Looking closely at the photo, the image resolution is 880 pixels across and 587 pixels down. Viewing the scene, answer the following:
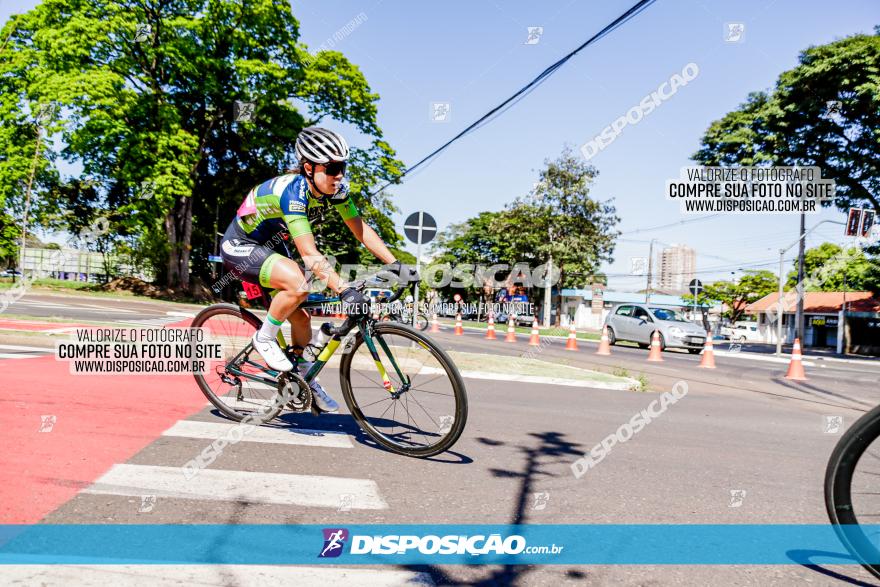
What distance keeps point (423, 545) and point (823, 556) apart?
5.73 ft

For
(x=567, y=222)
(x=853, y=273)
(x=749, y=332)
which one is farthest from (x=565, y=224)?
(x=749, y=332)

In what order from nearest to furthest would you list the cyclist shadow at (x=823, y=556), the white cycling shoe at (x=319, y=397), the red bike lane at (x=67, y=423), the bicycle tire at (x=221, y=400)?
the cyclist shadow at (x=823, y=556), the red bike lane at (x=67, y=423), the white cycling shoe at (x=319, y=397), the bicycle tire at (x=221, y=400)

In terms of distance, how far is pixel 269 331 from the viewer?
13.1 feet

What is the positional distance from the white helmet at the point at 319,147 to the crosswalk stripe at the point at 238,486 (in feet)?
6.32

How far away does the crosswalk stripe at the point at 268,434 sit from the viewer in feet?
13.0

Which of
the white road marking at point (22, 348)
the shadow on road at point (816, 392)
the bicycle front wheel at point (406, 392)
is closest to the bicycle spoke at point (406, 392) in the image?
the bicycle front wheel at point (406, 392)

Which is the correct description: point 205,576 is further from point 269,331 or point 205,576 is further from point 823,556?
point 823,556

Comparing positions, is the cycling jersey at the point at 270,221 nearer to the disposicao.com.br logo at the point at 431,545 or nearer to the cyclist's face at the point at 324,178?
the cyclist's face at the point at 324,178

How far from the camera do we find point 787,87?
2350cm

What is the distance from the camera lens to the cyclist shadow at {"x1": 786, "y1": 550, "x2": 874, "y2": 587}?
235 centimetres

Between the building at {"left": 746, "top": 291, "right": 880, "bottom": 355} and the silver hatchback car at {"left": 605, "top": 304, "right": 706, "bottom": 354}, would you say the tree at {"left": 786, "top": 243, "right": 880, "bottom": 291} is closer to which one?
the building at {"left": 746, "top": 291, "right": 880, "bottom": 355}

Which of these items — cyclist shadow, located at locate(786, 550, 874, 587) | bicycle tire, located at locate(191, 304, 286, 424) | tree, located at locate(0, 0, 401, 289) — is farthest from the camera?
tree, located at locate(0, 0, 401, 289)

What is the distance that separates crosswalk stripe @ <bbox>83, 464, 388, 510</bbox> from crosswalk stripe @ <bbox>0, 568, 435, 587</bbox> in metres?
0.64

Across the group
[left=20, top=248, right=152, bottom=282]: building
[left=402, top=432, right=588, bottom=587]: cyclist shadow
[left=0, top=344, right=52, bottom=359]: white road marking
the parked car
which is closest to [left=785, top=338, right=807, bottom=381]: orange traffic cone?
[left=402, top=432, right=588, bottom=587]: cyclist shadow
